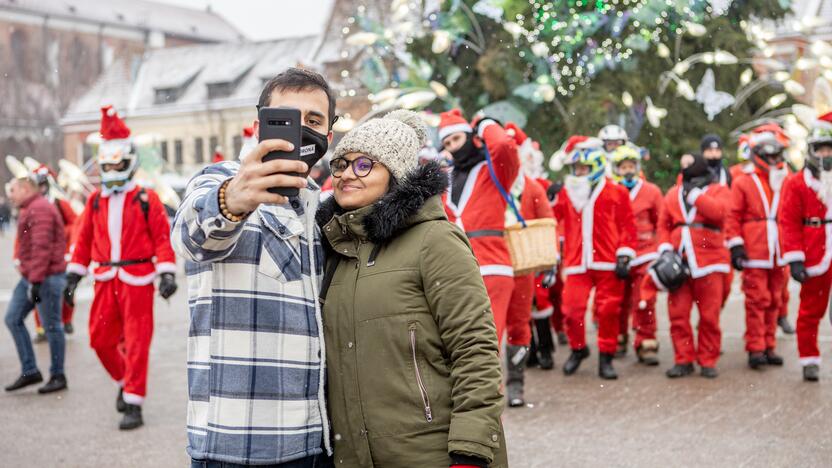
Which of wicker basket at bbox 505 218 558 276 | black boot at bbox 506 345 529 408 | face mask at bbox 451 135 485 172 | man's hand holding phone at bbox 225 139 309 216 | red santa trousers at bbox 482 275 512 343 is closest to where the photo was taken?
man's hand holding phone at bbox 225 139 309 216

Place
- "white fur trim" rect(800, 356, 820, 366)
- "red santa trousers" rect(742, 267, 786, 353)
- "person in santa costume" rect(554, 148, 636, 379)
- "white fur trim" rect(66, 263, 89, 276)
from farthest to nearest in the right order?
"red santa trousers" rect(742, 267, 786, 353)
"person in santa costume" rect(554, 148, 636, 379)
"white fur trim" rect(800, 356, 820, 366)
"white fur trim" rect(66, 263, 89, 276)

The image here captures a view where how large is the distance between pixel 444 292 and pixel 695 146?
1312 cm

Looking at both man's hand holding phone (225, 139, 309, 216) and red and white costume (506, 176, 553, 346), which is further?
red and white costume (506, 176, 553, 346)

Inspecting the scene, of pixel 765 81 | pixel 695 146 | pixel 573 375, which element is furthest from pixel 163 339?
pixel 765 81

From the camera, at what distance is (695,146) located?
591 inches

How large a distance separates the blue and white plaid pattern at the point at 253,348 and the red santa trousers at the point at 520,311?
14.2 feet

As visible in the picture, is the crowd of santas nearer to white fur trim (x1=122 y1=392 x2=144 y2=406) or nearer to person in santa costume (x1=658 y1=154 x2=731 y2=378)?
person in santa costume (x1=658 y1=154 x2=731 y2=378)

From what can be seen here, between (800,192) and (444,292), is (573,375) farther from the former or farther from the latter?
(444,292)

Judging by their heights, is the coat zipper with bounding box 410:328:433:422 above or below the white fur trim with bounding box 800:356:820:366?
above

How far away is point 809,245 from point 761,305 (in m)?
1.13

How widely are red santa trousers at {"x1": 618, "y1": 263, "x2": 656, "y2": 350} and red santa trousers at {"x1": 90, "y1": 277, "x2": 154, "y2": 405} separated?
4344 millimetres

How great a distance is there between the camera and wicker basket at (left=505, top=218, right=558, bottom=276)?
6.62 m

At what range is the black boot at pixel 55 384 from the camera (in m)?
8.29

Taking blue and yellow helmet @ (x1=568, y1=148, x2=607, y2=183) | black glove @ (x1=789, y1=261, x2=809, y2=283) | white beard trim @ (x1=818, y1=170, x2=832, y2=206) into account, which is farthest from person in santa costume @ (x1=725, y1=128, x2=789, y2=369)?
blue and yellow helmet @ (x1=568, y1=148, x2=607, y2=183)
